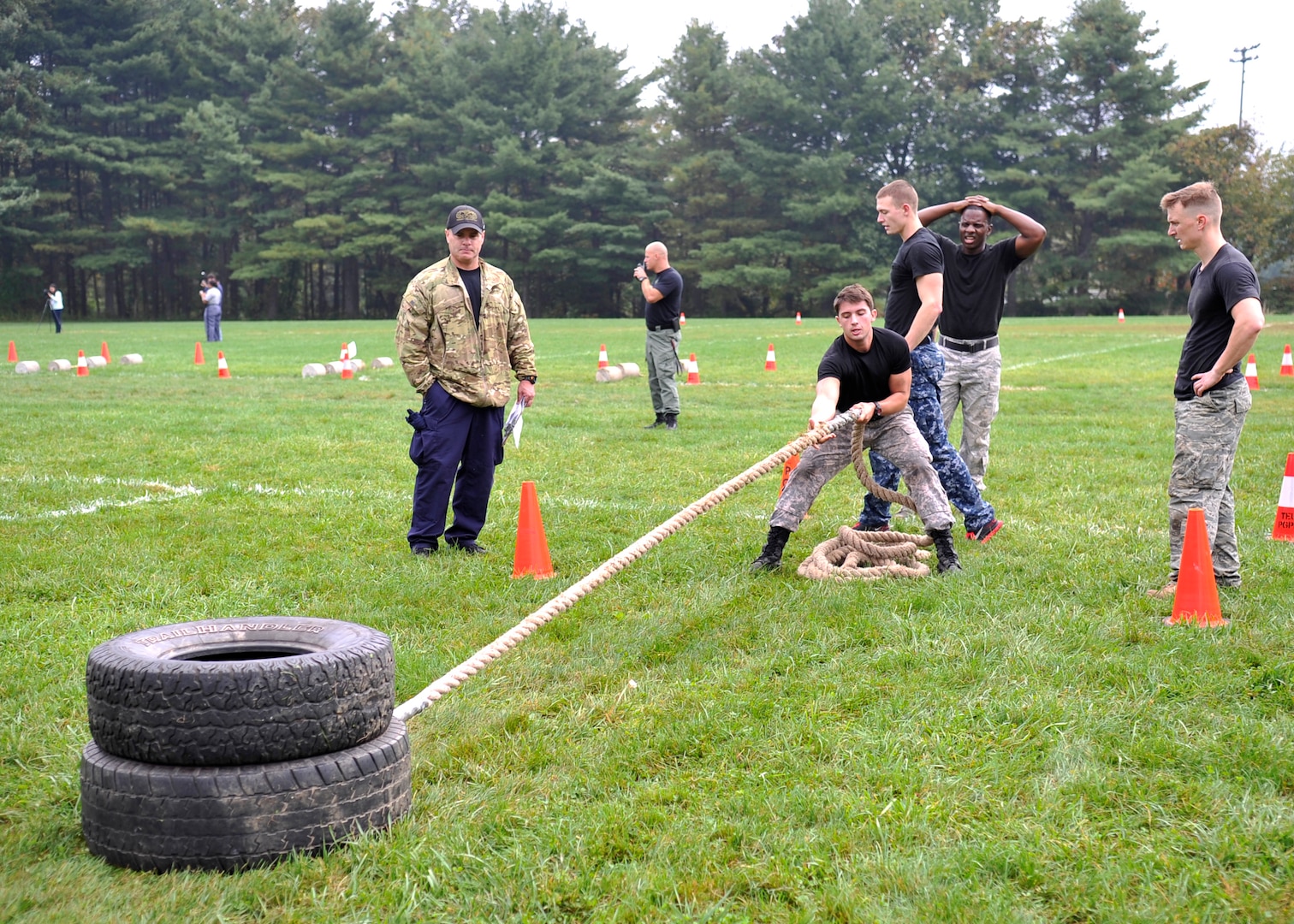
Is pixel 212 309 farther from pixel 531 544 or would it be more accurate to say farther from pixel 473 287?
pixel 531 544

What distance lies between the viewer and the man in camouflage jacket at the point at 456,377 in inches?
271

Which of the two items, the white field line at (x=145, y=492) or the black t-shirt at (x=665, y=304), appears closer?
the white field line at (x=145, y=492)

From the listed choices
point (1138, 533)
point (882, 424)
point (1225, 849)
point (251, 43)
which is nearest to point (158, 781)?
point (1225, 849)

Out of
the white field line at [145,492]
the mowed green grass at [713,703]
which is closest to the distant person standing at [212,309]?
the mowed green grass at [713,703]

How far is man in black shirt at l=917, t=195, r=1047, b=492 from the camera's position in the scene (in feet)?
24.7

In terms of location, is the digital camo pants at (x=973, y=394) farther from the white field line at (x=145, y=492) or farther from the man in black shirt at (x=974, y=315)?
the white field line at (x=145, y=492)

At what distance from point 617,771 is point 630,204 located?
57.3 metres

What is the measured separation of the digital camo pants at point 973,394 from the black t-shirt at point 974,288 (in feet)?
0.46

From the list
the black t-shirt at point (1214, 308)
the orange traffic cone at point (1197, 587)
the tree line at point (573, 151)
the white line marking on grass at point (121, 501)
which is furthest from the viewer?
the tree line at point (573, 151)

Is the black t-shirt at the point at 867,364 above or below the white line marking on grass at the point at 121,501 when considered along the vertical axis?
above

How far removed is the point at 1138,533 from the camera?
7348 mm

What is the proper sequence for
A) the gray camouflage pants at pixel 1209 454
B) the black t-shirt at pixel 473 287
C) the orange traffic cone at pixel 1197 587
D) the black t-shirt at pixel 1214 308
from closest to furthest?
1. the orange traffic cone at pixel 1197 587
2. the black t-shirt at pixel 1214 308
3. the gray camouflage pants at pixel 1209 454
4. the black t-shirt at pixel 473 287

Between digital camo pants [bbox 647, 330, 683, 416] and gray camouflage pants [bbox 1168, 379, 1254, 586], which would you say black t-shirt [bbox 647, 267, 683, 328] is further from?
gray camouflage pants [bbox 1168, 379, 1254, 586]

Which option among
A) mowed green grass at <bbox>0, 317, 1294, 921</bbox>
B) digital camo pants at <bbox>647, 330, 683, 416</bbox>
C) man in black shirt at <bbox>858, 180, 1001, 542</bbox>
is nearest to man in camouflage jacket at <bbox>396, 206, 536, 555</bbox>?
mowed green grass at <bbox>0, 317, 1294, 921</bbox>
